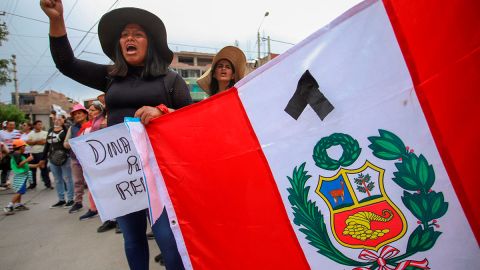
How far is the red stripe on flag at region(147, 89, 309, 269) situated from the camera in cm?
134

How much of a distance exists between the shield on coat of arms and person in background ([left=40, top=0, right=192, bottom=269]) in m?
0.87

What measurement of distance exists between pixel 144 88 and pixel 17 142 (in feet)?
18.1

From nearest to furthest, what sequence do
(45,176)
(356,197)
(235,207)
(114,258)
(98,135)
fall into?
1. (356,197)
2. (235,207)
3. (98,135)
4. (114,258)
5. (45,176)

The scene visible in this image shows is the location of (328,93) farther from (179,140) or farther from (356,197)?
(179,140)

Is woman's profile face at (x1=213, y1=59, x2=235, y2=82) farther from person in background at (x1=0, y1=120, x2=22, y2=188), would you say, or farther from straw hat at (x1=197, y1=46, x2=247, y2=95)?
person in background at (x1=0, y1=120, x2=22, y2=188)

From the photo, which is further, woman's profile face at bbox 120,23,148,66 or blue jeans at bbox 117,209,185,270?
woman's profile face at bbox 120,23,148,66

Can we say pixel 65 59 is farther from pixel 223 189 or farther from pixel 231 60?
pixel 231 60

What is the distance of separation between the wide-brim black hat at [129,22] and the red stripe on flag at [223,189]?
0.53 meters

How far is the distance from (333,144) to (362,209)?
28 cm

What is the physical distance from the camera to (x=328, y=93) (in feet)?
3.97

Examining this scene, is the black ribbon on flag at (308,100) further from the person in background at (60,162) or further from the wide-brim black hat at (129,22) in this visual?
the person in background at (60,162)

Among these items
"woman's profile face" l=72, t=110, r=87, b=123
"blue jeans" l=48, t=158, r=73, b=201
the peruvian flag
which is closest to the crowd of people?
the peruvian flag

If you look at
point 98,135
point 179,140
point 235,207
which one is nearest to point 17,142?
point 98,135

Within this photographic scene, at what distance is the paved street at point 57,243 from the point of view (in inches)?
110
